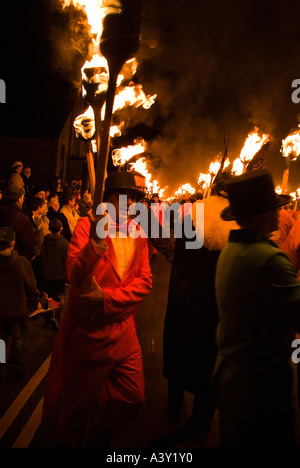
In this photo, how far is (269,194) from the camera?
7.55ft

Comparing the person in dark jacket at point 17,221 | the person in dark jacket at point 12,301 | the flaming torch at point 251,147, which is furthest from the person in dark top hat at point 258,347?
the person in dark jacket at point 17,221

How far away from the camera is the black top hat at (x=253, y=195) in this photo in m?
2.28

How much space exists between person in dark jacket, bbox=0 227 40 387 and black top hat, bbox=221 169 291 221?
10.9 feet

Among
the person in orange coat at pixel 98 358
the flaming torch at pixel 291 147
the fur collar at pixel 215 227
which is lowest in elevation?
the person in orange coat at pixel 98 358

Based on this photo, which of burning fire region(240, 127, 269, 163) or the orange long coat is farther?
burning fire region(240, 127, 269, 163)

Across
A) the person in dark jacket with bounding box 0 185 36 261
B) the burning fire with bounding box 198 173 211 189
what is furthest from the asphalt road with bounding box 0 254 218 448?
the burning fire with bounding box 198 173 211 189

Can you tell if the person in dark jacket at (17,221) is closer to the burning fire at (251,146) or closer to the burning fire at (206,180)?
the burning fire at (251,146)

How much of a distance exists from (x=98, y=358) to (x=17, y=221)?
3.79 meters

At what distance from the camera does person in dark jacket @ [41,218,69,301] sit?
6.62 meters

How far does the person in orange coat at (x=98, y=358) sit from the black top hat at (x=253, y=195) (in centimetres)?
111

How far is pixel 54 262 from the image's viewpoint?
666cm

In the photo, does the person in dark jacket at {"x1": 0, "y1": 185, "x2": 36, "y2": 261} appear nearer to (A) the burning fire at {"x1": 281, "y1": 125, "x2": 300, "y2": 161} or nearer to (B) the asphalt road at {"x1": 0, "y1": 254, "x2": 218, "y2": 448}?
(B) the asphalt road at {"x1": 0, "y1": 254, "x2": 218, "y2": 448}

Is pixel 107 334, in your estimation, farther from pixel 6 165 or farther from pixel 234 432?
pixel 6 165

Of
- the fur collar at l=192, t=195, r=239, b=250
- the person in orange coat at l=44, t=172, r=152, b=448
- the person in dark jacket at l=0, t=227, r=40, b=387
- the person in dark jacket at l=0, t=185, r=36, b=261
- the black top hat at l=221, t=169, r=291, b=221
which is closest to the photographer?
the black top hat at l=221, t=169, r=291, b=221
